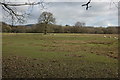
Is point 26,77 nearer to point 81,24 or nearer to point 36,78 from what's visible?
point 36,78

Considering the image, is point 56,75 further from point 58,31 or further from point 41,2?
point 58,31

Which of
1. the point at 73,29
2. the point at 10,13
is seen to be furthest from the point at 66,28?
the point at 10,13

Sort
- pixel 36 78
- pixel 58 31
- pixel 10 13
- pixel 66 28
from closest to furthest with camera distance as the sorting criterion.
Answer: pixel 36 78 → pixel 10 13 → pixel 58 31 → pixel 66 28

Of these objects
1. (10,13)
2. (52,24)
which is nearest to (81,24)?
(52,24)

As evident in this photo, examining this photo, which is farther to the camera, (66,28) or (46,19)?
(66,28)

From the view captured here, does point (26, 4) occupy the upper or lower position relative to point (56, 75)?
upper

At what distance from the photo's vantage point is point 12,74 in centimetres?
894

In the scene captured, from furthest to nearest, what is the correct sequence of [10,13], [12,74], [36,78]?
[10,13] < [12,74] < [36,78]

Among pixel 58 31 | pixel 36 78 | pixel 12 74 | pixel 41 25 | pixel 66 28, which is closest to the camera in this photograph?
pixel 36 78

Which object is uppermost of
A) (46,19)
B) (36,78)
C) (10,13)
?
(46,19)

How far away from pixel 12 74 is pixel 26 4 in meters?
3.61

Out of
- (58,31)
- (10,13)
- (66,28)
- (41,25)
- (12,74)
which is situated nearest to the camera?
(12,74)

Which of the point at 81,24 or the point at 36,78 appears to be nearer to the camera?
the point at 36,78

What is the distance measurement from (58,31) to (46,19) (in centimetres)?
1680
